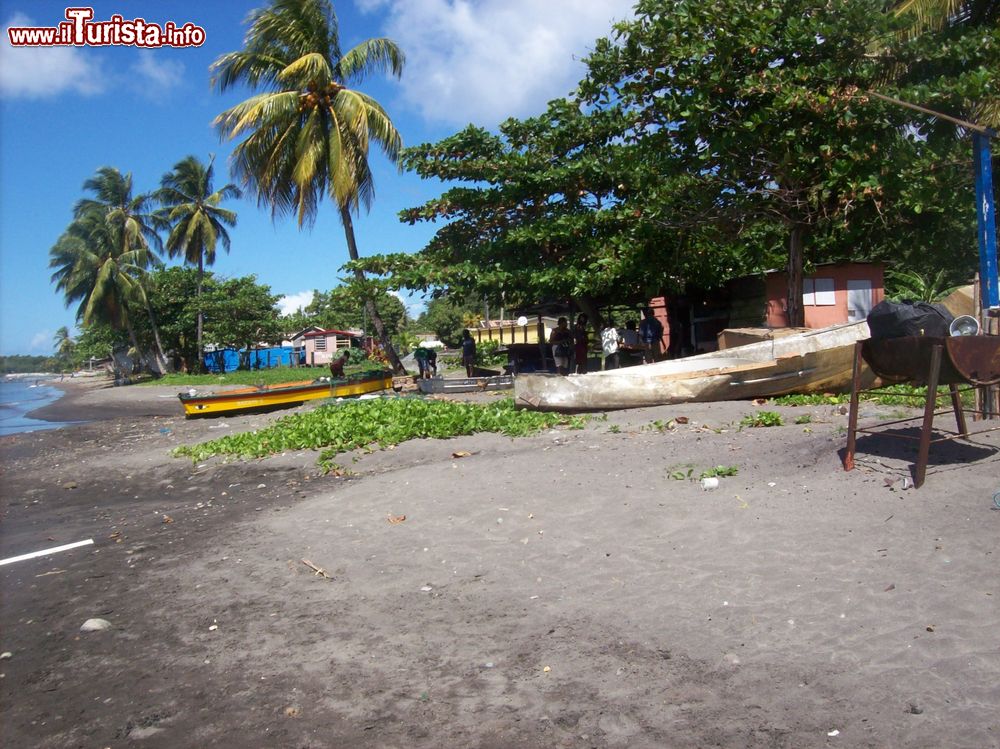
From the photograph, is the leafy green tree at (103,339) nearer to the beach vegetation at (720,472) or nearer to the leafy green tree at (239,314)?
the leafy green tree at (239,314)

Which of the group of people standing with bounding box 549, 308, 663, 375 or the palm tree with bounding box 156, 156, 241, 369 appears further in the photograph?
the palm tree with bounding box 156, 156, 241, 369

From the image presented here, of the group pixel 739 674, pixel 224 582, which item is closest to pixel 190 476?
pixel 224 582

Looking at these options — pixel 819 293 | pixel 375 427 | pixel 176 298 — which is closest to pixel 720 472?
pixel 375 427

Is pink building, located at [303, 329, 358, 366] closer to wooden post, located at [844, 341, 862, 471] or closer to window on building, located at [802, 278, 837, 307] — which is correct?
window on building, located at [802, 278, 837, 307]

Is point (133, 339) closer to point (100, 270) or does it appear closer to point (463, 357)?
point (100, 270)

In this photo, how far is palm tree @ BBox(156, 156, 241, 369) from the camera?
44.1 metres

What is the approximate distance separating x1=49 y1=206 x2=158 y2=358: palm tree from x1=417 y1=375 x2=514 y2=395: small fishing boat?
107ft

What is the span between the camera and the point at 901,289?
24.9 meters

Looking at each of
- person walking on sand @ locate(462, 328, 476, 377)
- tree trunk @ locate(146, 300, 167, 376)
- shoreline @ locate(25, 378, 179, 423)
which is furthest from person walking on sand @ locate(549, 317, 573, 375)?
tree trunk @ locate(146, 300, 167, 376)

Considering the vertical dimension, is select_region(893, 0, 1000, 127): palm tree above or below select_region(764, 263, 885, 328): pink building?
above

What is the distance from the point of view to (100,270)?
43.3m

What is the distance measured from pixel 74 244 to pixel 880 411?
49.1 metres

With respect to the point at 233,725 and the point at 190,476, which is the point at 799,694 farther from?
the point at 190,476

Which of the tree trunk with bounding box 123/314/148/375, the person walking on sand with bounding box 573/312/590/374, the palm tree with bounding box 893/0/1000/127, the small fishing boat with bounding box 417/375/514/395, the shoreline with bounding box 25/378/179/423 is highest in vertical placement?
the palm tree with bounding box 893/0/1000/127
